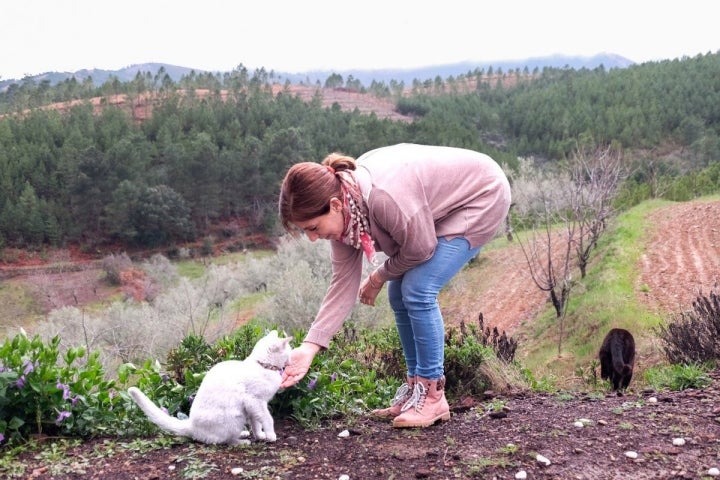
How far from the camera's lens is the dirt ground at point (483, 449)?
2.28 metres

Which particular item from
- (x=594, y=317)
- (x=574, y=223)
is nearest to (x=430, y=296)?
(x=594, y=317)

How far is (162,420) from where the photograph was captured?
2.52 metres

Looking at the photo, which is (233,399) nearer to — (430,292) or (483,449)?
(430,292)

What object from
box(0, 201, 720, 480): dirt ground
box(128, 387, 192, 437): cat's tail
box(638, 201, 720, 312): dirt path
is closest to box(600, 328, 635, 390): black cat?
box(0, 201, 720, 480): dirt ground

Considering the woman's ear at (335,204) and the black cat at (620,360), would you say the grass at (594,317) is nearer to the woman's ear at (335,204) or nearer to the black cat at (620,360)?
the black cat at (620,360)

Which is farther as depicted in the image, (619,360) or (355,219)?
(619,360)

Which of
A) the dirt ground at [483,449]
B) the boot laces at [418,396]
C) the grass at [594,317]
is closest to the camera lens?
the dirt ground at [483,449]

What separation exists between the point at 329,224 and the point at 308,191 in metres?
0.17

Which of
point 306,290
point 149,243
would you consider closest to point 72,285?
point 149,243

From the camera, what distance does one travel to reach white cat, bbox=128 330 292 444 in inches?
96.0

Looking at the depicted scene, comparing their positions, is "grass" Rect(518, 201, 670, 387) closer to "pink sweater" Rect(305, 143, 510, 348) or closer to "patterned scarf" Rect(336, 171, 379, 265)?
"pink sweater" Rect(305, 143, 510, 348)

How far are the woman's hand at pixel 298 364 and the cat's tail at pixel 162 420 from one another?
0.43m

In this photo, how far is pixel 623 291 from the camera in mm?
12094

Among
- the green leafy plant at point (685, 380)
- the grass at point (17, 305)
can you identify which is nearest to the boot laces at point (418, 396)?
the green leafy plant at point (685, 380)
